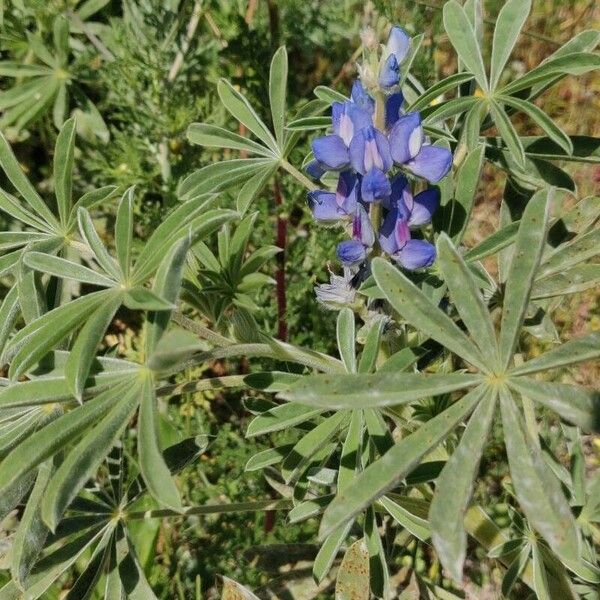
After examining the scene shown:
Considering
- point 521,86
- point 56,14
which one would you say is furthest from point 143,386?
point 56,14

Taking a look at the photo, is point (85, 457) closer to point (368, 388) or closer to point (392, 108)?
point (368, 388)

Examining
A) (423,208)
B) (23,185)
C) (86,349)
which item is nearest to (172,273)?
(86,349)

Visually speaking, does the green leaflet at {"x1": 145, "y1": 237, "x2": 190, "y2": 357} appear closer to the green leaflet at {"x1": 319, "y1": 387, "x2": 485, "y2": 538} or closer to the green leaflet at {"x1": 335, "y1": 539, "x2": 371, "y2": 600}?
the green leaflet at {"x1": 319, "y1": 387, "x2": 485, "y2": 538}

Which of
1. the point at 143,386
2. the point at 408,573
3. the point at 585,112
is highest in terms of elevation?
the point at 585,112

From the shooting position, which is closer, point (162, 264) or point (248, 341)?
point (162, 264)

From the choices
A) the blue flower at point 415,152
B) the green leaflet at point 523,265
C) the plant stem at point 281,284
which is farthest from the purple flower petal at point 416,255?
the plant stem at point 281,284

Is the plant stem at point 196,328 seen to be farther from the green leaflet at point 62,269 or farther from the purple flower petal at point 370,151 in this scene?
the purple flower petal at point 370,151

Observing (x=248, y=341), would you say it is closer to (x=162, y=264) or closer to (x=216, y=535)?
(x=162, y=264)

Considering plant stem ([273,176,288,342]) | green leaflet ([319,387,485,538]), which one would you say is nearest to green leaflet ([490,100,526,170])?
green leaflet ([319,387,485,538])
